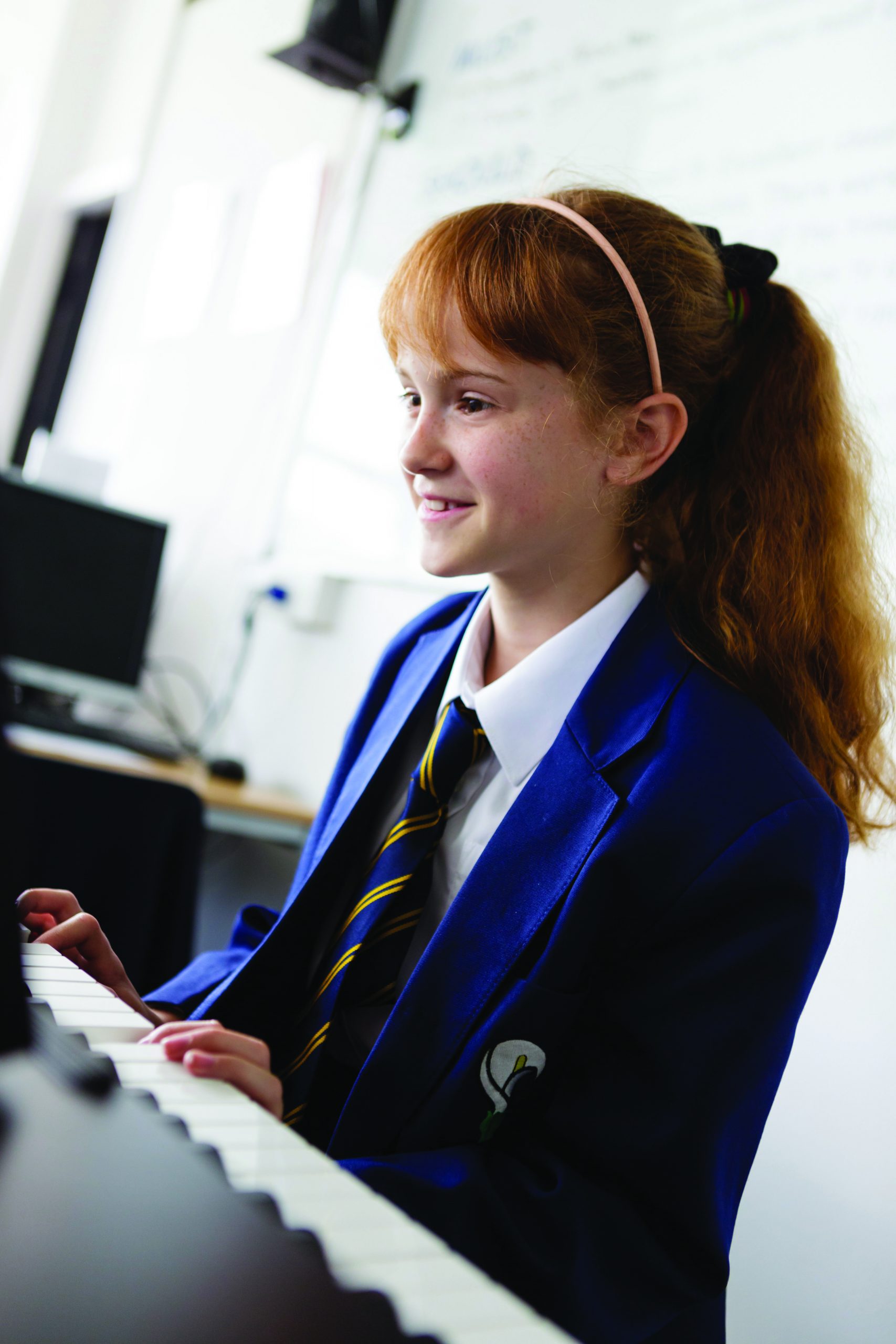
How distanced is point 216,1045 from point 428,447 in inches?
22.4

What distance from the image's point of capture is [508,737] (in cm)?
93

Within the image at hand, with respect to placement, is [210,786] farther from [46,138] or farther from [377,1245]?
[46,138]

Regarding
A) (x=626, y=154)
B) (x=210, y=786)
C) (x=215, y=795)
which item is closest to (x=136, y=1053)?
(x=215, y=795)

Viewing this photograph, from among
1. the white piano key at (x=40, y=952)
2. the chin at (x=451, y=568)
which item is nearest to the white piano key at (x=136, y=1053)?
the white piano key at (x=40, y=952)

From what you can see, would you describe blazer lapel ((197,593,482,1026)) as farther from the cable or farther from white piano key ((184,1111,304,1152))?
the cable

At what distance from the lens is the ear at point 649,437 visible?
0.97 meters

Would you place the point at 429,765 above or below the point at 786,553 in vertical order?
below

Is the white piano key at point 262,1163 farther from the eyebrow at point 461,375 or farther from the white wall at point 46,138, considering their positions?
the white wall at point 46,138

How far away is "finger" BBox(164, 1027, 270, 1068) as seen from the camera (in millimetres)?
509

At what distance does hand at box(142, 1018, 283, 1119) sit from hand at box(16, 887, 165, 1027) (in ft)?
0.52

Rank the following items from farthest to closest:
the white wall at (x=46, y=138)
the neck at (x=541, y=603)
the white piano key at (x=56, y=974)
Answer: the white wall at (x=46, y=138) < the neck at (x=541, y=603) < the white piano key at (x=56, y=974)

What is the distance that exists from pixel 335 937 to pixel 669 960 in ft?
0.99

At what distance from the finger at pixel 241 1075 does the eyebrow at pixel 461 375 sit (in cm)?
56

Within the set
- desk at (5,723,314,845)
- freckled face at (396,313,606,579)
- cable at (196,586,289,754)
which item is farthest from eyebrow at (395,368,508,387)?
cable at (196,586,289,754)
